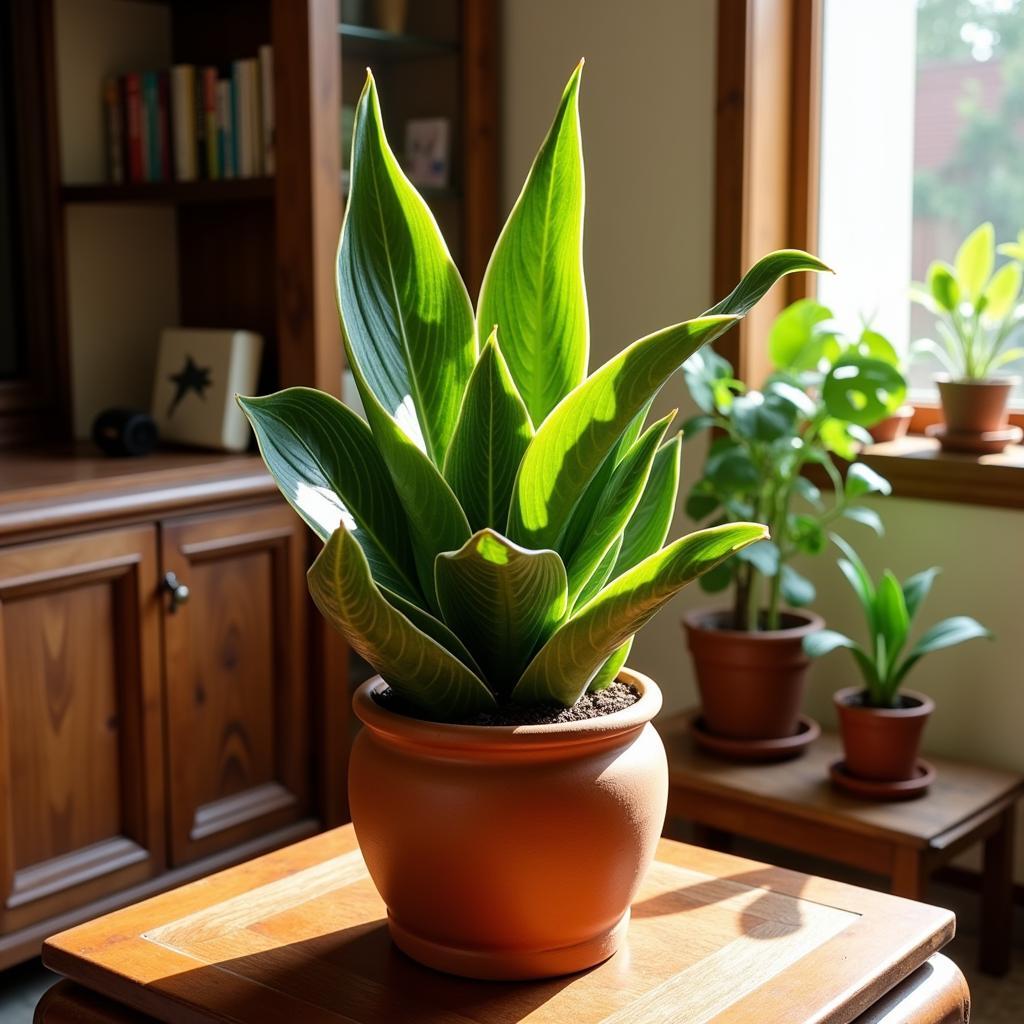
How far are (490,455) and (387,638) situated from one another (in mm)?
153

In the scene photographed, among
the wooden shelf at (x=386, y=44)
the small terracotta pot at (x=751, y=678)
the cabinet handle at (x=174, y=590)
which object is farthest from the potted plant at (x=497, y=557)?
the wooden shelf at (x=386, y=44)

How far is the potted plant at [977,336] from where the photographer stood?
2.46 metres

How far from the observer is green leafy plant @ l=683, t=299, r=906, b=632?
2.24 meters

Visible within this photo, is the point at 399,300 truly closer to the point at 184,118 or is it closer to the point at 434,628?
the point at 434,628

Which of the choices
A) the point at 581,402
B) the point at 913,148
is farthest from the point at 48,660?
the point at 913,148

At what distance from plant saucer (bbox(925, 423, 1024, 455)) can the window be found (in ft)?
0.52

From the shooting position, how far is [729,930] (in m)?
1.03

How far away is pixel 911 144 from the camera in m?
2.73

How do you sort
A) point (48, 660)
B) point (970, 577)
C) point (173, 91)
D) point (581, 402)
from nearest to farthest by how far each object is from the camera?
point (581, 402) < point (48, 660) < point (970, 577) < point (173, 91)

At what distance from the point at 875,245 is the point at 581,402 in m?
2.06

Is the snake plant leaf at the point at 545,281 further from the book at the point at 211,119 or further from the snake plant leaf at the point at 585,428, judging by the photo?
the book at the point at 211,119

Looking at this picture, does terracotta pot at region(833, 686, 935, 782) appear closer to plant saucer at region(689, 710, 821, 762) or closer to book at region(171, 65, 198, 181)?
plant saucer at region(689, 710, 821, 762)

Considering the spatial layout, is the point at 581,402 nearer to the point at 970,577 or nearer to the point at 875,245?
the point at 970,577

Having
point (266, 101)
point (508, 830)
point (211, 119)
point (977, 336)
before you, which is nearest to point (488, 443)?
point (508, 830)
